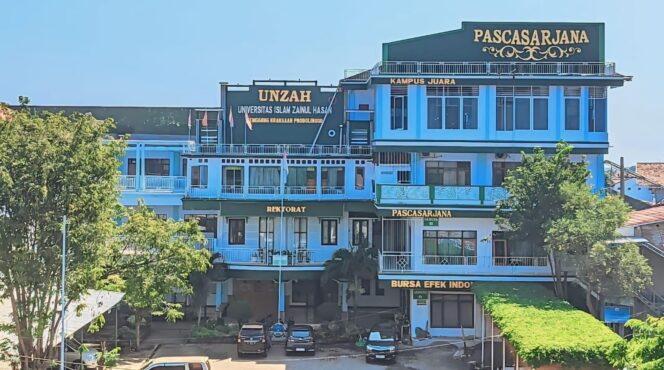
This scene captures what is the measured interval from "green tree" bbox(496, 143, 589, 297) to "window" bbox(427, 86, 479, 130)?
13.4 ft

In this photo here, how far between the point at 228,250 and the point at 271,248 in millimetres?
2242

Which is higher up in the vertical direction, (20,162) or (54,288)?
(20,162)

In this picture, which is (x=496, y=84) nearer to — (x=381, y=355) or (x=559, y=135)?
(x=559, y=135)

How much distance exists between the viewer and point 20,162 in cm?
1748

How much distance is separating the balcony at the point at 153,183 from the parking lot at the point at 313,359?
30.5 feet

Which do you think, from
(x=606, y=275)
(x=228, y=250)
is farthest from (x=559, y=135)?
(x=228, y=250)

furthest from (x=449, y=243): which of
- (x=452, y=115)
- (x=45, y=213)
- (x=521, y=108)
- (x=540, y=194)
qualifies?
(x=45, y=213)

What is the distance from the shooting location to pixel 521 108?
31078 millimetres

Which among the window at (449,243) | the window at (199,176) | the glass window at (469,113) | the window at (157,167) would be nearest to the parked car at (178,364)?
the window at (449,243)

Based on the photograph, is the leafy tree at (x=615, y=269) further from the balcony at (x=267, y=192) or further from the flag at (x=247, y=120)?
the flag at (x=247, y=120)

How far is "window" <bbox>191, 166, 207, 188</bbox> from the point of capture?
3509 centimetres

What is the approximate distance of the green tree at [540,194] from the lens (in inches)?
1048

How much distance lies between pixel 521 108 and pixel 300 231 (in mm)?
12535

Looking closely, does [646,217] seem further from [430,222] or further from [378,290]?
[378,290]
